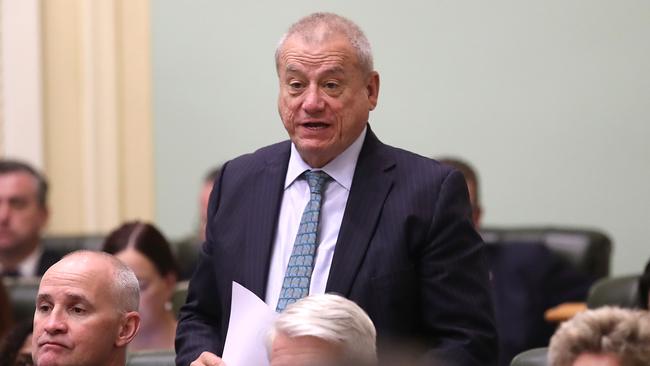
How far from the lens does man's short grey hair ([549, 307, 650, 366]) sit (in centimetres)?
244

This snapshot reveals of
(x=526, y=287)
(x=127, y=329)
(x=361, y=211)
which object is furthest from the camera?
(x=526, y=287)

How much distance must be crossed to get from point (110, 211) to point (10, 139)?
2.06 ft

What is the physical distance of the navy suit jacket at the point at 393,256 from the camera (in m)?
2.81

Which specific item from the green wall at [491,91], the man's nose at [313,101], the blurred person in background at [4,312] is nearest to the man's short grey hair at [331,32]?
the man's nose at [313,101]

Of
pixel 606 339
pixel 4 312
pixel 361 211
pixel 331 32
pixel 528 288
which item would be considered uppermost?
pixel 331 32

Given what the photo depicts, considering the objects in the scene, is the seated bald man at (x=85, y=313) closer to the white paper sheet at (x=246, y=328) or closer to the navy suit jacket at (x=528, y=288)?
the white paper sheet at (x=246, y=328)

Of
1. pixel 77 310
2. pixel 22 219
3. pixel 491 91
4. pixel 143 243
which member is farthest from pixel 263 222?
pixel 491 91

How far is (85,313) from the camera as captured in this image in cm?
307

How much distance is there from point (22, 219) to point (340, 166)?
350cm

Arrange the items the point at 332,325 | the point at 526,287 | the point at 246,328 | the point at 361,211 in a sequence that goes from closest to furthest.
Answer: the point at 332,325
the point at 246,328
the point at 361,211
the point at 526,287

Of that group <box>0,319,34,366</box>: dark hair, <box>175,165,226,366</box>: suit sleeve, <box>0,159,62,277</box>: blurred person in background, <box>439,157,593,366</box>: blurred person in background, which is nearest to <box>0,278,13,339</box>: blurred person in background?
<box>0,319,34,366</box>: dark hair

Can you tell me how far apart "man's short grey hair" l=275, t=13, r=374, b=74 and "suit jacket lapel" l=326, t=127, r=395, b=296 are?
183mm

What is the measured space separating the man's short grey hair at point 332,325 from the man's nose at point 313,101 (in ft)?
1.58

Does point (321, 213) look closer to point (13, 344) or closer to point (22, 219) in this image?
point (13, 344)
